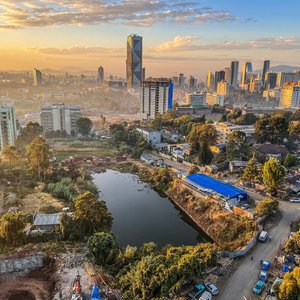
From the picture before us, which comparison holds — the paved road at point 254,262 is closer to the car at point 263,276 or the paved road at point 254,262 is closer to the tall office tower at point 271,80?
the car at point 263,276

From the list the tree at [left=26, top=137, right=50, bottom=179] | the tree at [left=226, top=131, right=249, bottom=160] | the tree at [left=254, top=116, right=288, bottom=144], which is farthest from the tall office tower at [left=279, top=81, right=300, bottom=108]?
the tree at [left=26, top=137, right=50, bottom=179]

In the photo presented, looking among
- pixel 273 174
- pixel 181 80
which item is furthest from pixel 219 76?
pixel 273 174

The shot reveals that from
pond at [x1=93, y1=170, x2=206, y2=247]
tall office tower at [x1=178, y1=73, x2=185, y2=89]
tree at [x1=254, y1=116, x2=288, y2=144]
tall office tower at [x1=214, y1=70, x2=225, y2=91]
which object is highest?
tall office tower at [x1=214, y1=70, x2=225, y2=91]

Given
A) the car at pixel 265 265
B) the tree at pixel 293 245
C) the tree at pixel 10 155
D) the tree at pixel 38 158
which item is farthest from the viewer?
the tree at pixel 10 155

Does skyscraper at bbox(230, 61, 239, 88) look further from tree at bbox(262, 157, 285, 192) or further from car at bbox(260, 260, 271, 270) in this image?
car at bbox(260, 260, 271, 270)

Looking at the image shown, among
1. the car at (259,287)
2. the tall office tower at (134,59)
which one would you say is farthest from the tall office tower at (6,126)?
the tall office tower at (134,59)

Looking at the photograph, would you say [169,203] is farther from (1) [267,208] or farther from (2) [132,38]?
(2) [132,38]

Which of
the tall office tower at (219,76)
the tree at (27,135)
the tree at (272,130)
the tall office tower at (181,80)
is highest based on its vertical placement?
the tall office tower at (219,76)
